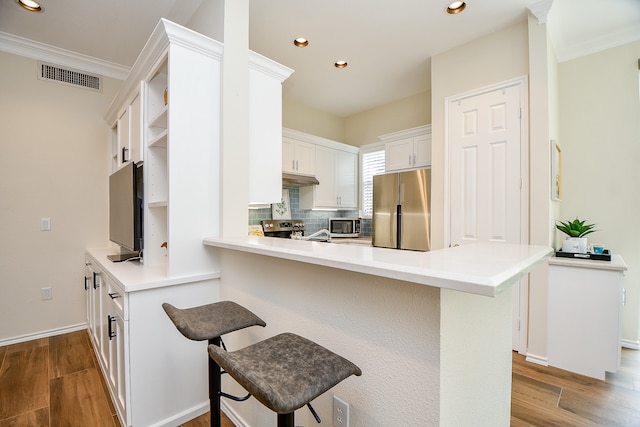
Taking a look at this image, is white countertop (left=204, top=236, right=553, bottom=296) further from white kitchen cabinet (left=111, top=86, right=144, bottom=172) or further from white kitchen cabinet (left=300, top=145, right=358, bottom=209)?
white kitchen cabinet (left=300, top=145, right=358, bottom=209)

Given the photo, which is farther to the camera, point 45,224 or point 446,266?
point 45,224

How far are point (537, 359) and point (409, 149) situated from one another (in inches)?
97.9

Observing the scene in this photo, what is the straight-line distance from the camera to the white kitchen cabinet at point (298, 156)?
3.86m

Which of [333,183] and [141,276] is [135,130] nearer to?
[141,276]

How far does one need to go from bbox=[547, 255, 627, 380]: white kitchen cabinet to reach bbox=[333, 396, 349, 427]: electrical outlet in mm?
2156

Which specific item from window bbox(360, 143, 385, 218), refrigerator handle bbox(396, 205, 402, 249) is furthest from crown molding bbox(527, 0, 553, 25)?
window bbox(360, 143, 385, 218)

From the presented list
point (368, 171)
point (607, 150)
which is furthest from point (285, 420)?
point (368, 171)

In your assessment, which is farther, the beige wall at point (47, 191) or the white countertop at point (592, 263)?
the beige wall at point (47, 191)

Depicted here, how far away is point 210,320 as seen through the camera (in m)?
1.26

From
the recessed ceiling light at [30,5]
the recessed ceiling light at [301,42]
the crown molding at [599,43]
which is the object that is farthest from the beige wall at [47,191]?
the crown molding at [599,43]

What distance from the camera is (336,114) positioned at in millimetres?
4965

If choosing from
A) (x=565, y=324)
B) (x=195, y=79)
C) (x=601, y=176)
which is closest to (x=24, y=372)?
(x=195, y=79)

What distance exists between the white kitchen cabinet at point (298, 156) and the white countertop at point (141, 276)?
2183 mm

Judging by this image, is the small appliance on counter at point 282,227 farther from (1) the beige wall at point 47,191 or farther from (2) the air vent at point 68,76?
(2) the air vent at point 68,76
